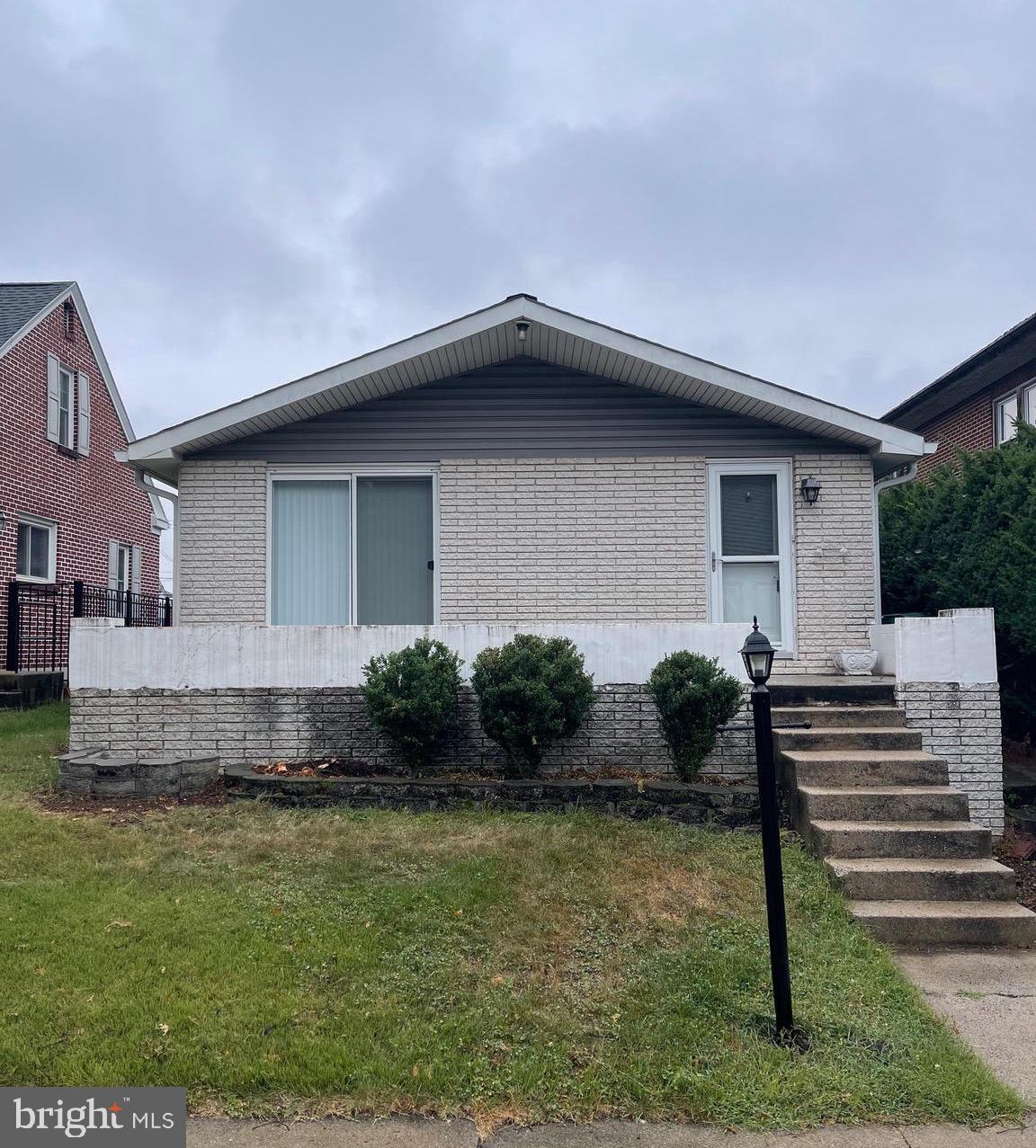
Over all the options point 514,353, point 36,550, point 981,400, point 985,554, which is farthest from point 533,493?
point 981,400

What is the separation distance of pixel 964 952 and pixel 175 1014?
13.2 feet

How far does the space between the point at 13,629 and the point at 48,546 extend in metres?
2.96

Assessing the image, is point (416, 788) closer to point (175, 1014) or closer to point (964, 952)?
point (175, 1014)

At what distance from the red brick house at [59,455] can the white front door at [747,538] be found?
8.95 meters

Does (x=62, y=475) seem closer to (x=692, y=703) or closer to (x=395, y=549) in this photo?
(x=395, y=549)

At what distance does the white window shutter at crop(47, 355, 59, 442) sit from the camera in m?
15.9

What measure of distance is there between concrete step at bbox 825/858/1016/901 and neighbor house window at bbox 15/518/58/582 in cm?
1408

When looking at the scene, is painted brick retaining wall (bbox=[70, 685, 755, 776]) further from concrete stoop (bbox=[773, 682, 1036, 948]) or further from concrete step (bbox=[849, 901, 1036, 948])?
concrete step (bbox=[849, 901, 1036, 948])

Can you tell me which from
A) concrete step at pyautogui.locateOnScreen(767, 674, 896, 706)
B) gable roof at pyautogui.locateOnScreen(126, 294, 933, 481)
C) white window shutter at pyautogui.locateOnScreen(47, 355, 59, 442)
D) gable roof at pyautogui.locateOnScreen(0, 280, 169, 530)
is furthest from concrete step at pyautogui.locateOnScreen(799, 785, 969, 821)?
white window shutter at pyautogui.locateOnScreen(47, 355, 59, 442)

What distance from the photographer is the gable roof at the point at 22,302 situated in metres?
15.0

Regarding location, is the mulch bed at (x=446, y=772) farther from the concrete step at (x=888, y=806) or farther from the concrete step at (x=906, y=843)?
the concrete step at (x=906, y=843)

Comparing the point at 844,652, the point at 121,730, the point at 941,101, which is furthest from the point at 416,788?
the point at 941,101

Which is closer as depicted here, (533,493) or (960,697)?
(960,697)

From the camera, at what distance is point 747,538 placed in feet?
30.0
